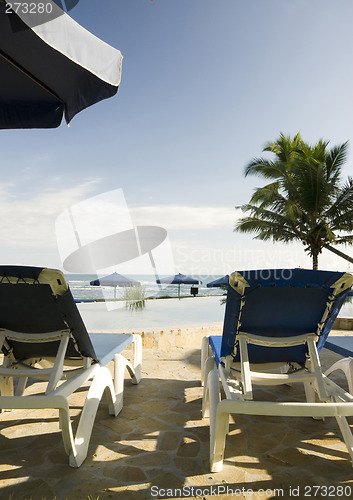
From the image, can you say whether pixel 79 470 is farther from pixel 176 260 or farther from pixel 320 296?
→ pixel 176 260

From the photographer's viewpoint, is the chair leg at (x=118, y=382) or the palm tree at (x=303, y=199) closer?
the chair leg at (x=118, y=382)

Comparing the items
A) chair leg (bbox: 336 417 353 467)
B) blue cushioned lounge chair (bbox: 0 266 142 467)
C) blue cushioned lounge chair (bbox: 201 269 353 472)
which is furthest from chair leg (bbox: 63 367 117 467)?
chair leg (bbox: 336 417 353 467)

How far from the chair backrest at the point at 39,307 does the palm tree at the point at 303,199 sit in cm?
1661

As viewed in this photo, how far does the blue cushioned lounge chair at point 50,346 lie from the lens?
1.73 m

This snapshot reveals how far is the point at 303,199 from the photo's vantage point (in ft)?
55.2

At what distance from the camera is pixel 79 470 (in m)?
1.76

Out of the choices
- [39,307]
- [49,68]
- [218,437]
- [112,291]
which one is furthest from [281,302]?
[112,291]

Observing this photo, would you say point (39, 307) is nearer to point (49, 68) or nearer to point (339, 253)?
point (49, 68)

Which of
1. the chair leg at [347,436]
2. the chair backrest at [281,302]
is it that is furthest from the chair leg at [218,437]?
the chair leg at [347,436]

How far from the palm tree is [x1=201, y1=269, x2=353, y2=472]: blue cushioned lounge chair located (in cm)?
1595

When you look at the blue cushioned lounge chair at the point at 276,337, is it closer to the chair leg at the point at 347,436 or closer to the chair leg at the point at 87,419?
the chair leg at the point at 347,436

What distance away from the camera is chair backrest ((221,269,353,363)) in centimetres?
Answer: 185

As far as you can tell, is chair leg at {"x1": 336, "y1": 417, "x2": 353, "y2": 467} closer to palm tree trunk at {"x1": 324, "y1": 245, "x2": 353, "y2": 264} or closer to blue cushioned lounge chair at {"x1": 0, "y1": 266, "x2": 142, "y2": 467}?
blue cushioned lounge chair at {"x1": 0, "y1": 266, "x2": 142, "y2": 467}

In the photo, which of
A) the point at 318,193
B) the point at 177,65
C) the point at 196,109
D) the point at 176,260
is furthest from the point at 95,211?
the point at 176,260
